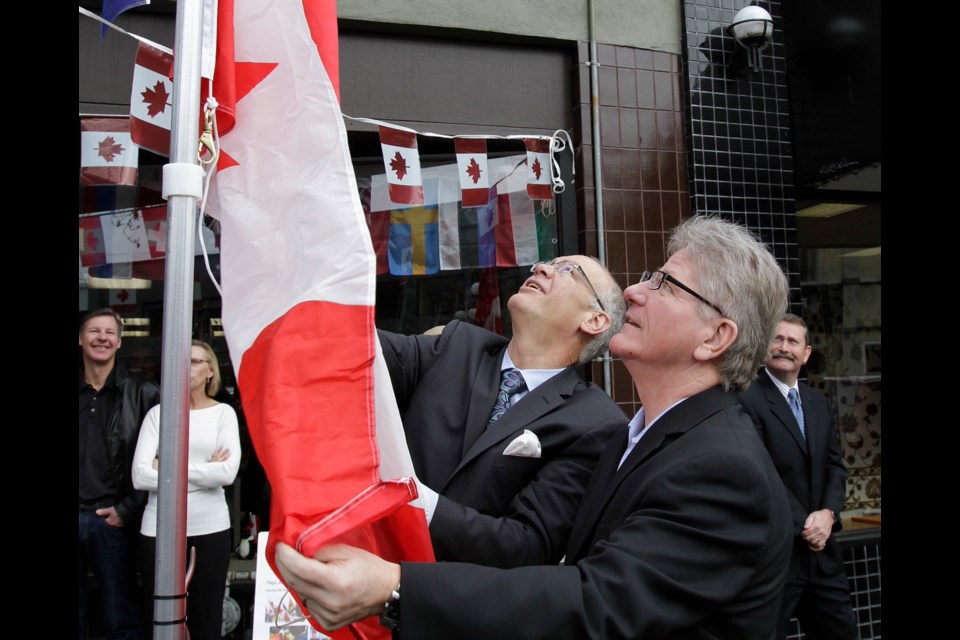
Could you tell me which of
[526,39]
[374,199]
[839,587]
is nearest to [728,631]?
[839,587]

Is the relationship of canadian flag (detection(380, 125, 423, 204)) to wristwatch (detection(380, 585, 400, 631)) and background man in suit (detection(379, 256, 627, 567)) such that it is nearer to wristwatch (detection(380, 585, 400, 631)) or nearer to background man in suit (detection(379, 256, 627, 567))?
background man in suit (detection(379, 256, 627, 567))

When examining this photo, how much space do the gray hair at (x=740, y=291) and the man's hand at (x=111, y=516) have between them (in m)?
4.18

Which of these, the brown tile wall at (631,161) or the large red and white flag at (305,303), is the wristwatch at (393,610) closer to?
the large red and white flag at (305,303)

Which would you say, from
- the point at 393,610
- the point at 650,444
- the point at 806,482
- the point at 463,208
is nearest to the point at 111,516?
the point at 463,208

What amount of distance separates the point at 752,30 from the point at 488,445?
4508 millimetres

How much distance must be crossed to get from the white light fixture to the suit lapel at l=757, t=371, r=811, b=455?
2.68 m

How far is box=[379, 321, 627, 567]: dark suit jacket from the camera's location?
2.41 meters

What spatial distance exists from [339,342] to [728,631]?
43.2 inches

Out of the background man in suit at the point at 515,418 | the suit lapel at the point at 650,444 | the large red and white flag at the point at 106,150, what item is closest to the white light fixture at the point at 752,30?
the background man in suit at the point at 515,418

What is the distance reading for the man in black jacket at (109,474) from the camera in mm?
4891

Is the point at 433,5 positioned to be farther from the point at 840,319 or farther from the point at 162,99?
the point at 840,319

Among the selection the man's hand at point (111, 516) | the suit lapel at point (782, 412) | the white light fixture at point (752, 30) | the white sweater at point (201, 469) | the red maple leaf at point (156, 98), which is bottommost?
the man's hand at point (111, 516)

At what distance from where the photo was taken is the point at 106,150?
4922mm

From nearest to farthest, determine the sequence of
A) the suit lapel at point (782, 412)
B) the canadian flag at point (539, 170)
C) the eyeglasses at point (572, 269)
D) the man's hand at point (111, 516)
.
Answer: the eyeglasses at point (572, 269)
the suit lapel at point (782, 412)
the man's hand at point (111, 516)
the canadian flag at point (539, 170)
